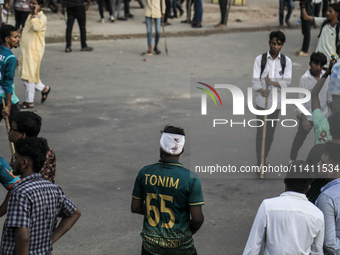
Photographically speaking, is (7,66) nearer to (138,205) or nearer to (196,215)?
(138,205)

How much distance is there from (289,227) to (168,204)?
0.89 m

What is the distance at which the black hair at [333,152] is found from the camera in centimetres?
349

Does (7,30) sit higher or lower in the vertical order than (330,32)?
higher

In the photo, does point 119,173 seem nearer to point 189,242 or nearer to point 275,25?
point 189,242

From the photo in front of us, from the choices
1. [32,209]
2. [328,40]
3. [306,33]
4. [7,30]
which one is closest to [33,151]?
[32,209]

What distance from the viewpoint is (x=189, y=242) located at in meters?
3.61

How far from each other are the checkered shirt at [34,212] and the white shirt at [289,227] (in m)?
1.32

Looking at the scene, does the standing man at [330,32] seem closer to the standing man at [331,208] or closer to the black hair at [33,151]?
the standing man at [331,208]

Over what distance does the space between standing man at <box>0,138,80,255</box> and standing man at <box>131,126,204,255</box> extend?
584 mm

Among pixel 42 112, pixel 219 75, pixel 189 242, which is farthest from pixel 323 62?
pixel 219 75

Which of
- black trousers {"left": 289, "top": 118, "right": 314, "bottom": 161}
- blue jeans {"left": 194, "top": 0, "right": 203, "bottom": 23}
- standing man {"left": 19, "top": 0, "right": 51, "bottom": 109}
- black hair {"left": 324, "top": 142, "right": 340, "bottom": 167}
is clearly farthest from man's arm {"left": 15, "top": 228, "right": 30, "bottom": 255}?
blue jeans {"left": 194, "top": 0, "right": 203, "bottom": 23}

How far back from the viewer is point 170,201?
3.49 metres

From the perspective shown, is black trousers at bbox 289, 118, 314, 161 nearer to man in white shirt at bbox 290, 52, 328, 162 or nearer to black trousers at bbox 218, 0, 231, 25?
man in white shirt at bbox 290, 52, 328, 162

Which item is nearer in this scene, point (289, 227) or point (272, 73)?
point (289, 227)
